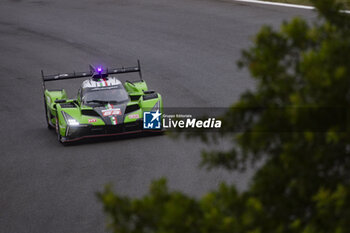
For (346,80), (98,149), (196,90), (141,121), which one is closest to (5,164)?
(98,149)

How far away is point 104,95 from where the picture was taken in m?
16.4

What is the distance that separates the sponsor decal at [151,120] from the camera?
15.9 m

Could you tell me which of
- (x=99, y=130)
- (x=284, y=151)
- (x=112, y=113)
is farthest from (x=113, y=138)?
(x=284, y=151)

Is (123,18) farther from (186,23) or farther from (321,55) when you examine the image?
(321,55)

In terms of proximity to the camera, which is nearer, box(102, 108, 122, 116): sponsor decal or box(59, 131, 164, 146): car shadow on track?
box(102, 108, 122, 116): sponsor decal

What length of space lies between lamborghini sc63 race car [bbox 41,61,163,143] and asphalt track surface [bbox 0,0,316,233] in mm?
403

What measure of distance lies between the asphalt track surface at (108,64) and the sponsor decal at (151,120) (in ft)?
1.15

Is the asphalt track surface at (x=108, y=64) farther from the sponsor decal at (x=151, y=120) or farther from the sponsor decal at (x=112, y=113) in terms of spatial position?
the sponsor decal at (x=112, y=113)

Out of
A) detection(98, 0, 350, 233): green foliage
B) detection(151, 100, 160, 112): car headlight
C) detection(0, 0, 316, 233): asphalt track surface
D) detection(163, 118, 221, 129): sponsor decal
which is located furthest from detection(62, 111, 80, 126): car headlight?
detection(98, 0, 350, 233): green foliage

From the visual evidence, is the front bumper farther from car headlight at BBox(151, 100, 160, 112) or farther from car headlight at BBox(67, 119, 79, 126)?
car headlight at BBox(151, 100, 160, 112)

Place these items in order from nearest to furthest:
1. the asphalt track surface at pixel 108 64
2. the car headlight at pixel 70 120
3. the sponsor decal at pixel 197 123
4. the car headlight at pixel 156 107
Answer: the sponsor decal at pixel 197 123 → the asphalt track surface at pixel 108 64 → the car headlight at pixel 70 120 → the car headlight at pixel 156 107

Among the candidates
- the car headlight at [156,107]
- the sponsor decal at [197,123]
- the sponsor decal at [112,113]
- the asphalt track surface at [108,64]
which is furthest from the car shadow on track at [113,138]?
the sponsor decal at [197,123]

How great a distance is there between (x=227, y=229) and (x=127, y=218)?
0.88 metres

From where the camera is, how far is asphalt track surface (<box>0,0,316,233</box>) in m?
13.0
